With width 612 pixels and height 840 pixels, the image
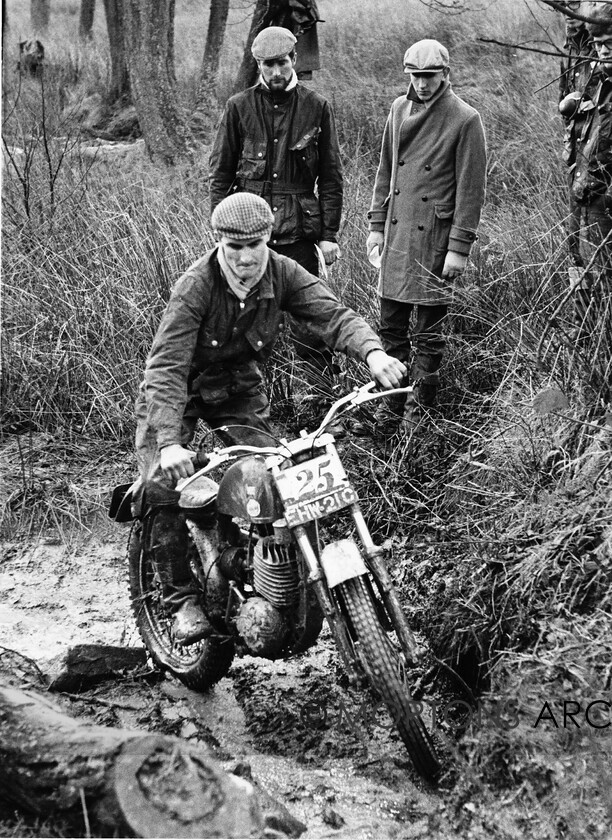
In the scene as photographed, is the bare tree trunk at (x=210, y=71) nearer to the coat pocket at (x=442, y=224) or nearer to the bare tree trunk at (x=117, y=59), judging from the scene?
the bare tree trunk at (x=117, y=59)

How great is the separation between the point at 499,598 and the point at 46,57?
10.6 m

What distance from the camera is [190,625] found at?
14.8 feet

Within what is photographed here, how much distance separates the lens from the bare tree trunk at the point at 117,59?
13050mm

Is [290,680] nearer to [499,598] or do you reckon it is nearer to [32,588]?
[499,598]

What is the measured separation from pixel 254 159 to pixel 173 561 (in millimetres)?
2749

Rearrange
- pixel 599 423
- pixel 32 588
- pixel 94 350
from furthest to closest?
1. pixel 94 350
2. pixel 32 588
3. pixel 599 423

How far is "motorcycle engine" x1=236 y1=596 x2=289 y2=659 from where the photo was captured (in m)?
4.07

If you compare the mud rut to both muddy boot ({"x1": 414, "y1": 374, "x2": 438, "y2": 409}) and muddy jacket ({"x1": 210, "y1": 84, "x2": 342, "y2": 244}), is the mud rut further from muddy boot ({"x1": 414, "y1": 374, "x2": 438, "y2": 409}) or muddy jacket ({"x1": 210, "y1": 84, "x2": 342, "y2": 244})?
muddy jacket ({"x1": 210, "y1": 84, "x2": 342, "y2": 244})

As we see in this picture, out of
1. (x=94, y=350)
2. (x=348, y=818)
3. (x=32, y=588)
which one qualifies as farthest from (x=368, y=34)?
(x=348, y=818)

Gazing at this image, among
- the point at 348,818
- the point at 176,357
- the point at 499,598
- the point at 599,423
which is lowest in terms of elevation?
the point at 348,818

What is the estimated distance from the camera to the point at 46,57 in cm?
1315

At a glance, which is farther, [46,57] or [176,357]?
[46,57]

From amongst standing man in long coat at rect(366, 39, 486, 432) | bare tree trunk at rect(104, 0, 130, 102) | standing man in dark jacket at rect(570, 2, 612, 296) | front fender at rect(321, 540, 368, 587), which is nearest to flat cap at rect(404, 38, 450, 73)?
standing man in long coat at rect(366, 39, 486, 432)

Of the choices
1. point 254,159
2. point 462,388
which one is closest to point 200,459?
point 462,388
